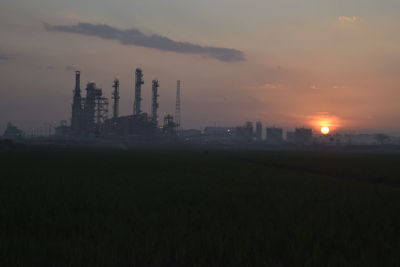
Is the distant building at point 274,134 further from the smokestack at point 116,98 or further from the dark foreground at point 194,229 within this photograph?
the dark foreground at point 194,229

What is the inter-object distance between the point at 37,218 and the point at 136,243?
313cm

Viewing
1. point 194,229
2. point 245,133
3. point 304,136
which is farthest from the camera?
point 304,136

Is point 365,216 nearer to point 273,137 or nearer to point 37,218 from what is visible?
point 37,218

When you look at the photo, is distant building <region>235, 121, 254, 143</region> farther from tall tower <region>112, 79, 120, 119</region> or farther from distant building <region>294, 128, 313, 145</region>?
tall tower <region>112, 79, 120, 119</region>

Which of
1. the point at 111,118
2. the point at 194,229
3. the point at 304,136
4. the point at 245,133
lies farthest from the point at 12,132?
the point at 194,229

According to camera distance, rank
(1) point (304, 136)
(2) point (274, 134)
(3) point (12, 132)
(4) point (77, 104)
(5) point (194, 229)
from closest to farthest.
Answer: (5) point (194, 229)
(4) point (77, 104)
(3) point (12, 132)
(1) point (304, 136)
(2) point (274, 134)

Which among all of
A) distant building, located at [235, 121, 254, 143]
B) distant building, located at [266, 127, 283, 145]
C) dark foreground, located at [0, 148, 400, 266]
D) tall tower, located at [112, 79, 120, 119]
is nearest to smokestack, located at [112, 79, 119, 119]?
tall tower, located at [112, 79, 120, 119]

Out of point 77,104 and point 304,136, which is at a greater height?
point 77,104

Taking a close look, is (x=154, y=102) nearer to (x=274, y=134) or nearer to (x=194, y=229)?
(x=274, y=134)

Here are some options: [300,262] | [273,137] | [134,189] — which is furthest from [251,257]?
[273,137]

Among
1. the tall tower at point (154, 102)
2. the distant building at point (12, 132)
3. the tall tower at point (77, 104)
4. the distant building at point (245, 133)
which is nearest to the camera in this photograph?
the tall tower at point (77, 104)

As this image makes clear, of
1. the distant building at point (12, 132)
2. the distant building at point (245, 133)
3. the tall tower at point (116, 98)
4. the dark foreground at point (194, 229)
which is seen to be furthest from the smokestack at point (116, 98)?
the dark foreground at point (194, 229)

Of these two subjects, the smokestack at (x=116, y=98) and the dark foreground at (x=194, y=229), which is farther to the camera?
the smokestack at (x=116, y=98)

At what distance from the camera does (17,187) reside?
13984 mm
